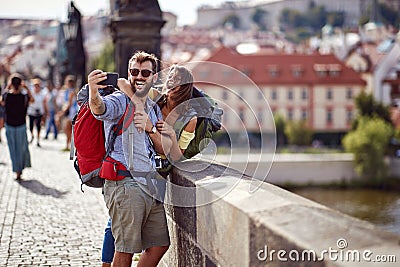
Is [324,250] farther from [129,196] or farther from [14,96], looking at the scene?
[14,96]

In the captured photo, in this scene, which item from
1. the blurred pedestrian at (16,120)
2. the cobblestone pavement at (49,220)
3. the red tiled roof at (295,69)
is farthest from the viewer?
the red tiled roof at (295,69)

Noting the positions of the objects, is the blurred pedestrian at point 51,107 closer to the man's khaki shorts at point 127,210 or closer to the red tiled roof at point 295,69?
the man's khaki shorts at point 127,210

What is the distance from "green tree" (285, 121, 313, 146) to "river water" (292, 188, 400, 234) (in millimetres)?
14710

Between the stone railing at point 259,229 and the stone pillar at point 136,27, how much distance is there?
21.0ft

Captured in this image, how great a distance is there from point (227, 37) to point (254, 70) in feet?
229

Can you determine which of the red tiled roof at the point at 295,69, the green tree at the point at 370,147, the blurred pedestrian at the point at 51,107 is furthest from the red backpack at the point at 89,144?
the red tiled roof at the point at 295,69

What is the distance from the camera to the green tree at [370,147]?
42969 millimetres

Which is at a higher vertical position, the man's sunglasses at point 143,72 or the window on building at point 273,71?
the man's sunglasses at point 143,72

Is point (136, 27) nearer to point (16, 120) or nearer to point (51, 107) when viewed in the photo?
point (16, 120)

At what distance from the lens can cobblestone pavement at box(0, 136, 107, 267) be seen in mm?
5203

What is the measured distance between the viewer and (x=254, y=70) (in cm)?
6594

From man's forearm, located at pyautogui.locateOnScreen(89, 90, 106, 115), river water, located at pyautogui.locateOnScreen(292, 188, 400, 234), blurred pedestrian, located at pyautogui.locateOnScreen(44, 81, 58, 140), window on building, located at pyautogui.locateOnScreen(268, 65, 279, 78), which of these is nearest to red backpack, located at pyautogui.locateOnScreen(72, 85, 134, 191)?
man's forearm, located at pyautogui.locateOnScreen(89, 90, 106, 115)

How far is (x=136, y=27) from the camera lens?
10.3 meters

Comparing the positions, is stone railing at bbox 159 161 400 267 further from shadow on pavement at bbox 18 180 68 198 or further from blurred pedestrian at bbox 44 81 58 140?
blurred pedestrian at bbox 44 81 58 140
